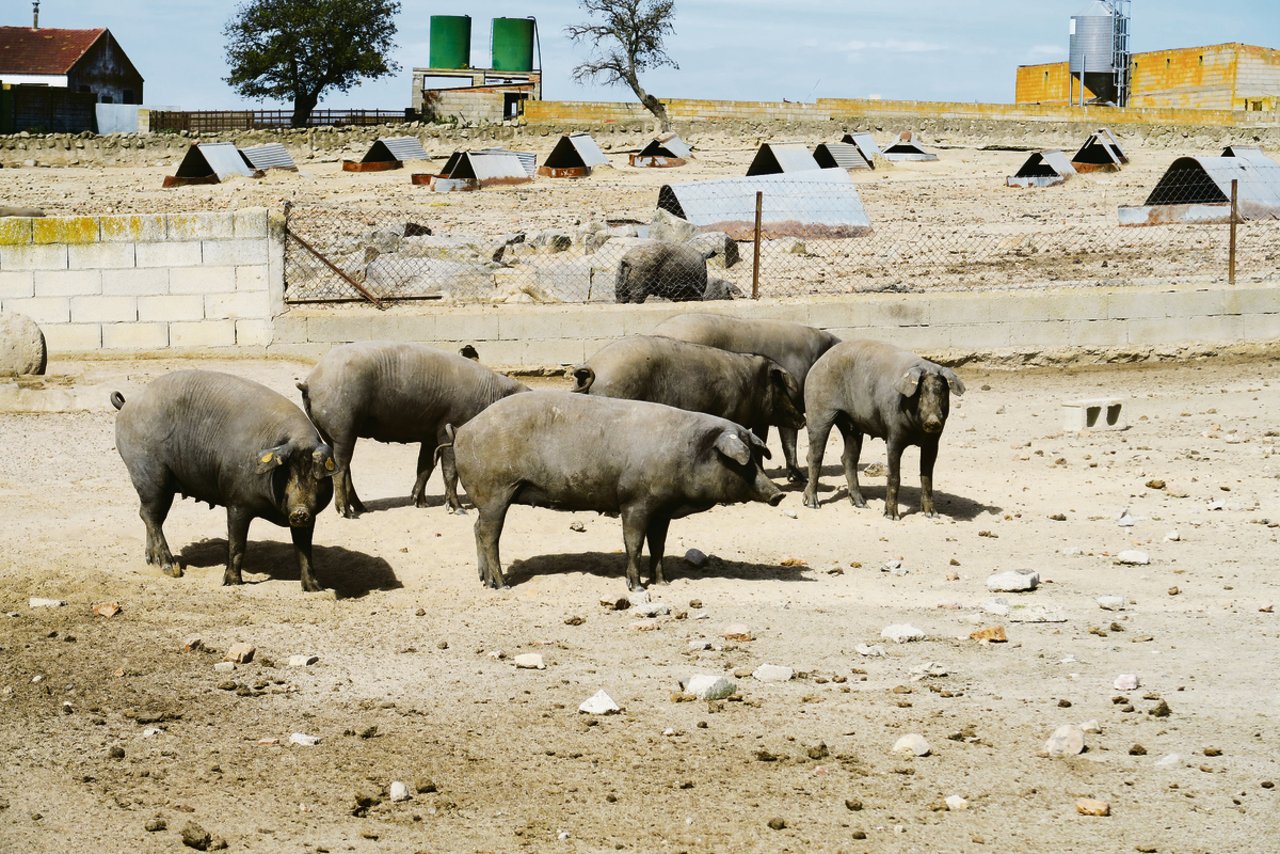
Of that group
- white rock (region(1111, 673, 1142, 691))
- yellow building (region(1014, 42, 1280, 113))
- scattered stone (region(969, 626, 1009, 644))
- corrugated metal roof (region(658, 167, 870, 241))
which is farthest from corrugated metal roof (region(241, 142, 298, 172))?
yellow building (region(1014, 42, 1280, 113))

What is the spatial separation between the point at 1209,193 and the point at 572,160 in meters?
15.4

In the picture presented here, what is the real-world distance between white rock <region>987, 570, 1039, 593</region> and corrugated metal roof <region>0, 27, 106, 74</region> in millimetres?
62240

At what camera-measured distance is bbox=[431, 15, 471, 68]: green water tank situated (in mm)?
66625

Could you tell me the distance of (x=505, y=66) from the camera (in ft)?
216

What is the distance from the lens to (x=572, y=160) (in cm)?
3653

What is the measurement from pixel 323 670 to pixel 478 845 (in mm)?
2227

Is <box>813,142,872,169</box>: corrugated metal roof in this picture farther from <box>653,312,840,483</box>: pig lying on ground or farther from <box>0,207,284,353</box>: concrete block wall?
<box>653,312,840,483</box>: pig lying on ground

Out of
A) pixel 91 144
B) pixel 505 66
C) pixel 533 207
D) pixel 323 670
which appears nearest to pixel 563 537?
pixel 323 670

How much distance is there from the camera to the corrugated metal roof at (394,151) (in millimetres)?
39406

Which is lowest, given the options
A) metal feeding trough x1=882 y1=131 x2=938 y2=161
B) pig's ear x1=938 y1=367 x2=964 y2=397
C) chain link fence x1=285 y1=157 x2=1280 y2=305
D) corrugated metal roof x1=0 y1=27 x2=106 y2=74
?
pig's ear x1=938 y1=367 x2=964 y2=397

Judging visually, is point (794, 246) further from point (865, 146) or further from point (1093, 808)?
point (1093, 808)

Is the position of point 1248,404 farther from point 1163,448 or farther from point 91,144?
point 91,144

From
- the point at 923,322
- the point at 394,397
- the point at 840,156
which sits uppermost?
the point at 840,156

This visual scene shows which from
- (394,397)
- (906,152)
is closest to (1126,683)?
(394,397)
